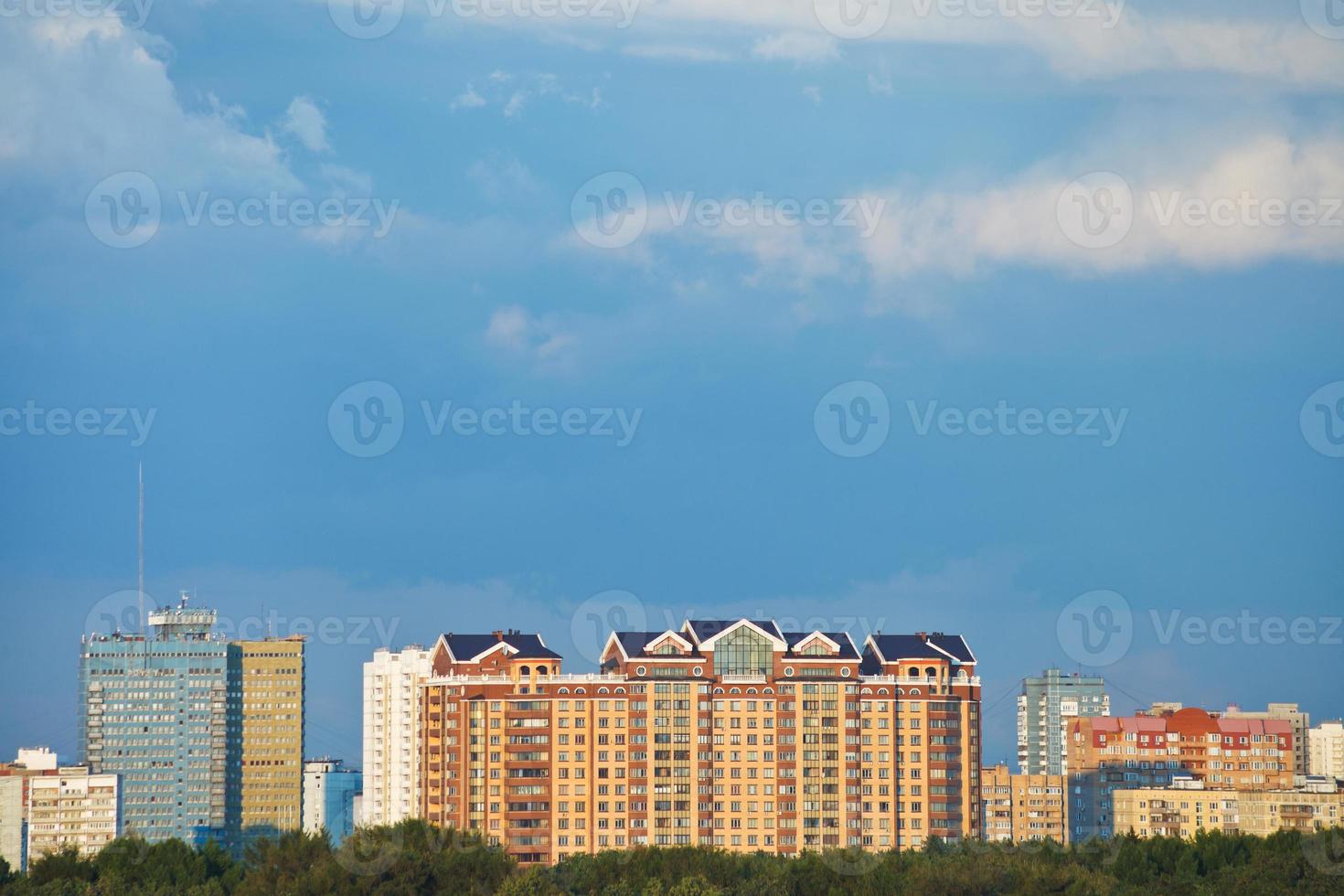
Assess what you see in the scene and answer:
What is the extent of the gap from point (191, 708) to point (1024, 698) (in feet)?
160

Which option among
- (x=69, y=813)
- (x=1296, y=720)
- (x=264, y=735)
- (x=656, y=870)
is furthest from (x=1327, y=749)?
(x=656, y=870)

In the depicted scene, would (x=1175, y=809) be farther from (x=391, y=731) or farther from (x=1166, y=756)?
(x=391, y=731)

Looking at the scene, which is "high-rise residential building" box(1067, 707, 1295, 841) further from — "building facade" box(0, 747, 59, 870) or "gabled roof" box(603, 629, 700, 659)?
"building facade" box(0, 747, 59, 870)

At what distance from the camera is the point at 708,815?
6425 cm

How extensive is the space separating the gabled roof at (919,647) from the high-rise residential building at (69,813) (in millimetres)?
34049

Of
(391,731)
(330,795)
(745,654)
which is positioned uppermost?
(745,654)

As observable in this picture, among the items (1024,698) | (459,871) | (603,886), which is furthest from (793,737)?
(1024,698)

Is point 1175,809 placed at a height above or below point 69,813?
above

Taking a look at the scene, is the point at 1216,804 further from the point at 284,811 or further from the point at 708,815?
the point at 284,811

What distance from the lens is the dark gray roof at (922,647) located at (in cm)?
6706

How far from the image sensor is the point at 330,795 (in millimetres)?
104812

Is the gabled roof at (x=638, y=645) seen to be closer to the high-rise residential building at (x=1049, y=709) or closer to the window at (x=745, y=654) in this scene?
the window at (x=745, y=654)

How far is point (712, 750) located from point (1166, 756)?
93.7 feet

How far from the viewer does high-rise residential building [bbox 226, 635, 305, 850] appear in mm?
90812
